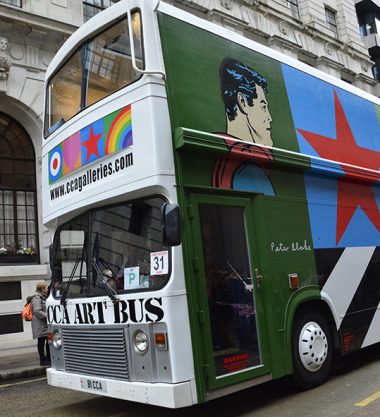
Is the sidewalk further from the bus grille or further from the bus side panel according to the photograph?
the bus side panel

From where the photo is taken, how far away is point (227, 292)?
5.11 metres

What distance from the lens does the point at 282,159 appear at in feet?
19.5

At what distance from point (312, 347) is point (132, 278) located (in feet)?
8.00

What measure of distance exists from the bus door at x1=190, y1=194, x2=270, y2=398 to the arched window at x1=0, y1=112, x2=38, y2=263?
9974 mm

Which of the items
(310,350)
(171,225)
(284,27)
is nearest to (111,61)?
(171,225)

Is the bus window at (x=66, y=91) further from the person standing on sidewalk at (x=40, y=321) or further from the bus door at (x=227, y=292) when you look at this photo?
the person standing on sidewalk at (x=40, y=321)

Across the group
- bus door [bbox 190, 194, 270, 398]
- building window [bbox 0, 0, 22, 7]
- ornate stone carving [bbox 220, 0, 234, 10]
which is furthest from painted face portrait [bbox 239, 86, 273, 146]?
ornate stone carving [bbox 220, 0, 234, 10]

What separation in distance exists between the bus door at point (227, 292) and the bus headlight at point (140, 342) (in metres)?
0.51

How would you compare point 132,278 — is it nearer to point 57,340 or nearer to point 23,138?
point 57,340

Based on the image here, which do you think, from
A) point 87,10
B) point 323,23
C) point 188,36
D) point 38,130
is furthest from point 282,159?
point 323,23

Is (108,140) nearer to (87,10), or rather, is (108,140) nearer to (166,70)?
(166,70)

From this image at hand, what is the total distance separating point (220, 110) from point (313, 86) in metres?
2.36

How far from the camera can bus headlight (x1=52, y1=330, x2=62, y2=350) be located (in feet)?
18.9

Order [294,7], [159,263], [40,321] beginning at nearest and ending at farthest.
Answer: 1. [159,263]
2. [40,321]
3. [294,7]
